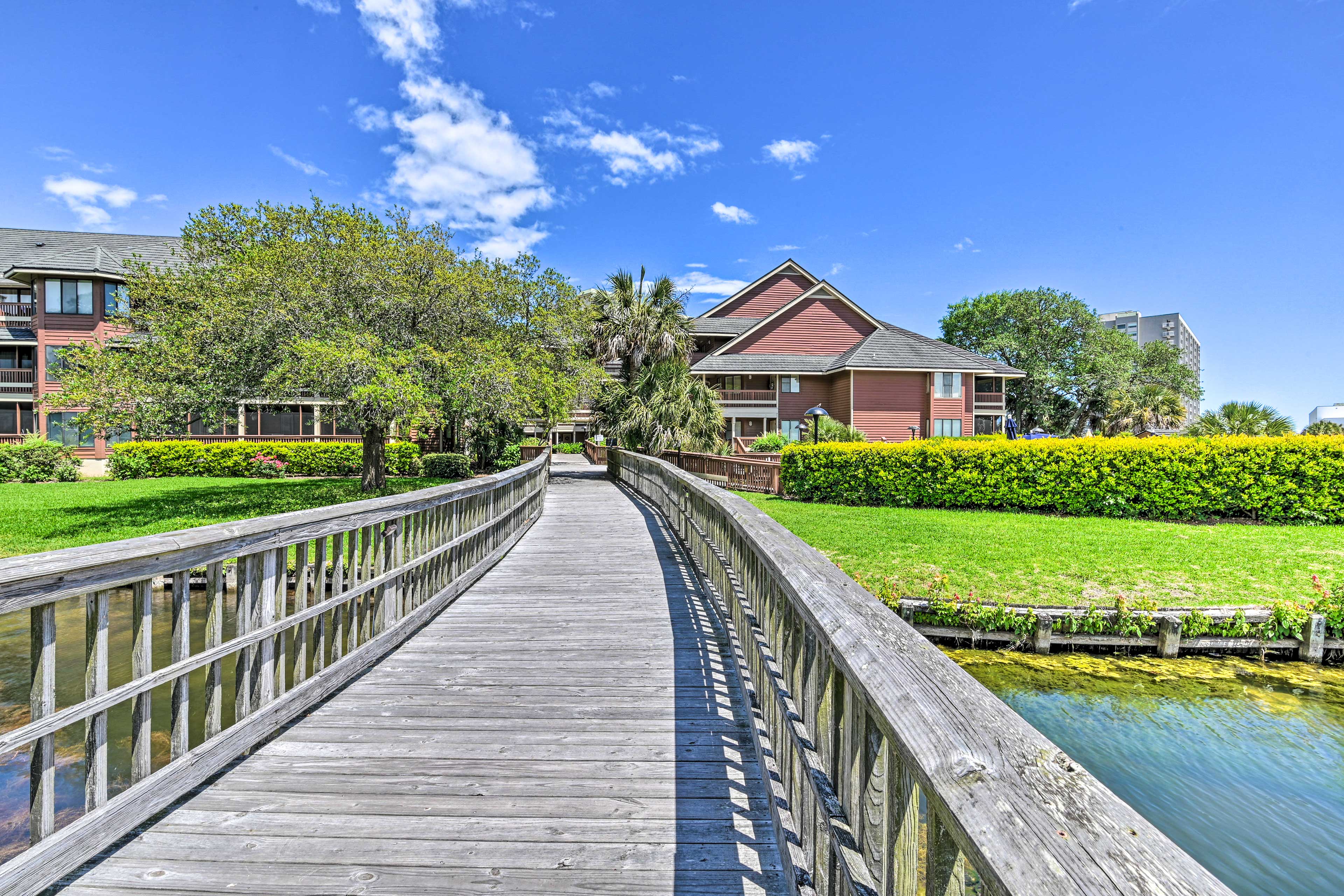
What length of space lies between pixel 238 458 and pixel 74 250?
16.5 meters

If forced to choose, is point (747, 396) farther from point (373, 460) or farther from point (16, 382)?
point (16, 382)

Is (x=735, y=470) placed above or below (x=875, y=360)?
below

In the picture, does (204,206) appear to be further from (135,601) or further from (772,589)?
(772,589)

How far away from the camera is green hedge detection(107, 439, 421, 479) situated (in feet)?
83.7

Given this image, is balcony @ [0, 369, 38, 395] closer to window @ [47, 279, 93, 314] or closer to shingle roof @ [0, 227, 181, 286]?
window @ [47, 279, 93, 314]

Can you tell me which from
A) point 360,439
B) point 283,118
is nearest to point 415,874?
point 283,118

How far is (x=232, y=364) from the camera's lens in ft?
48.2

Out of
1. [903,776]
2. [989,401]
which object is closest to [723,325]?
[989,401]

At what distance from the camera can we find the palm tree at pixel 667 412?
23.4 m

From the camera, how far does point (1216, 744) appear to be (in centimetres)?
620

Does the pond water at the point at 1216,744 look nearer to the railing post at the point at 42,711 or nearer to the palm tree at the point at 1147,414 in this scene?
the railing post at the point at 42,711

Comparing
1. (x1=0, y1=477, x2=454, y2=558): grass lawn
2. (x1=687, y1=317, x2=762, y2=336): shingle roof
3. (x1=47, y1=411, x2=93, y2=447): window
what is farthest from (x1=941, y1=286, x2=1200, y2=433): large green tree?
(x1=47, y1=411, x2=93, y2=447): window

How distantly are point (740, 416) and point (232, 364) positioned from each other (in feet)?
80.1

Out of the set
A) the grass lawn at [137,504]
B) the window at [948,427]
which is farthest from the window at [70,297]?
the window at [948,427]
